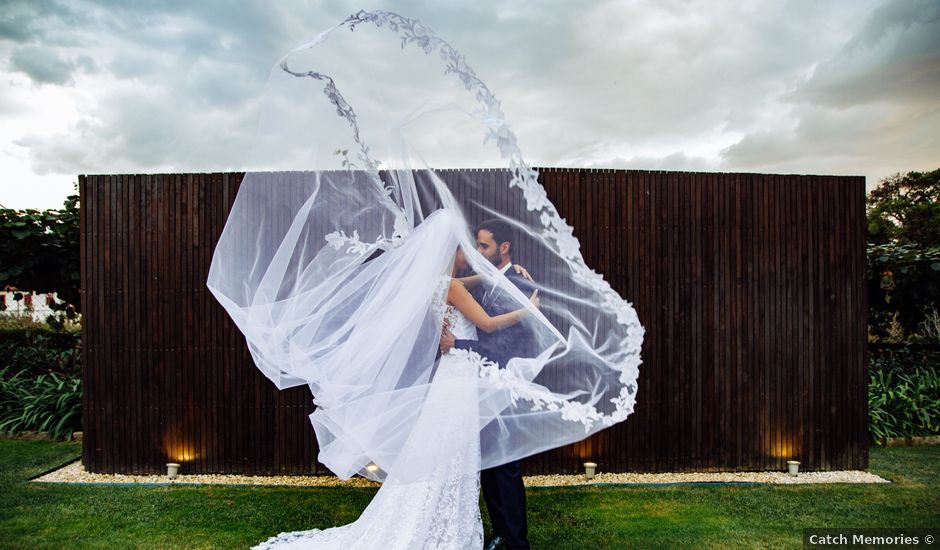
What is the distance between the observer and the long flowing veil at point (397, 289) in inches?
102

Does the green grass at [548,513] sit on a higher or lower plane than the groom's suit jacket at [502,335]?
lower

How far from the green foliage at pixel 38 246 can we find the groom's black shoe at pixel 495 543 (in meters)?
5.45

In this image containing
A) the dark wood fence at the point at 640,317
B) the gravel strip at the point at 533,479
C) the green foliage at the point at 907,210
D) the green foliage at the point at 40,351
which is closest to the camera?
the gravel strip at the point at 533,479

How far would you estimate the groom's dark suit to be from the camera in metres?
2.63

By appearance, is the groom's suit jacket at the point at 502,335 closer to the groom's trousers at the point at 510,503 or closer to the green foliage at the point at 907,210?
the groom's trousers at the point at 510,503

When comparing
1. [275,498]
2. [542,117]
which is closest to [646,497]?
[275,498]

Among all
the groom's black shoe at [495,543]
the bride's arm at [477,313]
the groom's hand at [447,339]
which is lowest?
the groom's black shoe at [495,543]

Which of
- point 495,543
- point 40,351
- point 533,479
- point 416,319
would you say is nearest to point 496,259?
point 416,319

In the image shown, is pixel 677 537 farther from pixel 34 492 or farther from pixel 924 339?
pixel 924 339

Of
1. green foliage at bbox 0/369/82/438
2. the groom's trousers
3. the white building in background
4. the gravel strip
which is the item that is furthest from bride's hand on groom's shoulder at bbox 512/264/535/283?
the white building in background

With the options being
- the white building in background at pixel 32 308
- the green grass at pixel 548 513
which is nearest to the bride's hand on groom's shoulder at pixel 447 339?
the green grass at pixel 548 513

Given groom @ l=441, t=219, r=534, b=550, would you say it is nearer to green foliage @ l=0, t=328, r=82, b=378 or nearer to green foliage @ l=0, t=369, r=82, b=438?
green foliage @ l=0, t=369, r=82, b=438

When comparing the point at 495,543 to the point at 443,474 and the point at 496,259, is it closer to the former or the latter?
the point at 443,474

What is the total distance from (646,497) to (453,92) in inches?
123
